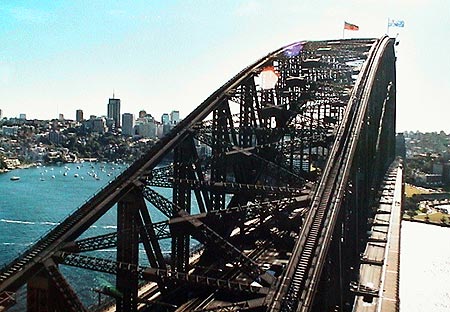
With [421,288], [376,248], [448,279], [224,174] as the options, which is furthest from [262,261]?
[448,279]

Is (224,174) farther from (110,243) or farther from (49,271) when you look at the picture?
(49,271)

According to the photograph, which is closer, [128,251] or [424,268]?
[128,251]

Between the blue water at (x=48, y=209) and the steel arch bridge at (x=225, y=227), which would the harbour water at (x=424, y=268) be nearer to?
the steel arch bridge at (x=225, y=227)

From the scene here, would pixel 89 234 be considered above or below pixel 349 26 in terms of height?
below

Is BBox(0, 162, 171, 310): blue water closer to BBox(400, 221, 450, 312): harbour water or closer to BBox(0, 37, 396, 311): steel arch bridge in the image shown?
BBox(0, 37, 396, 311): steel arch bridge

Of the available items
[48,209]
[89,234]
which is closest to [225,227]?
[89,234]

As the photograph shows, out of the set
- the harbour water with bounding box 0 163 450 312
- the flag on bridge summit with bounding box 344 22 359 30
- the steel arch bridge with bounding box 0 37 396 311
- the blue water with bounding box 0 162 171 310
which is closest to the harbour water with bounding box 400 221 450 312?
the harbour water with bounding box 0 163 450 312

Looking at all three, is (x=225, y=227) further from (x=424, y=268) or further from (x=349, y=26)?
(x=424, y=268)
